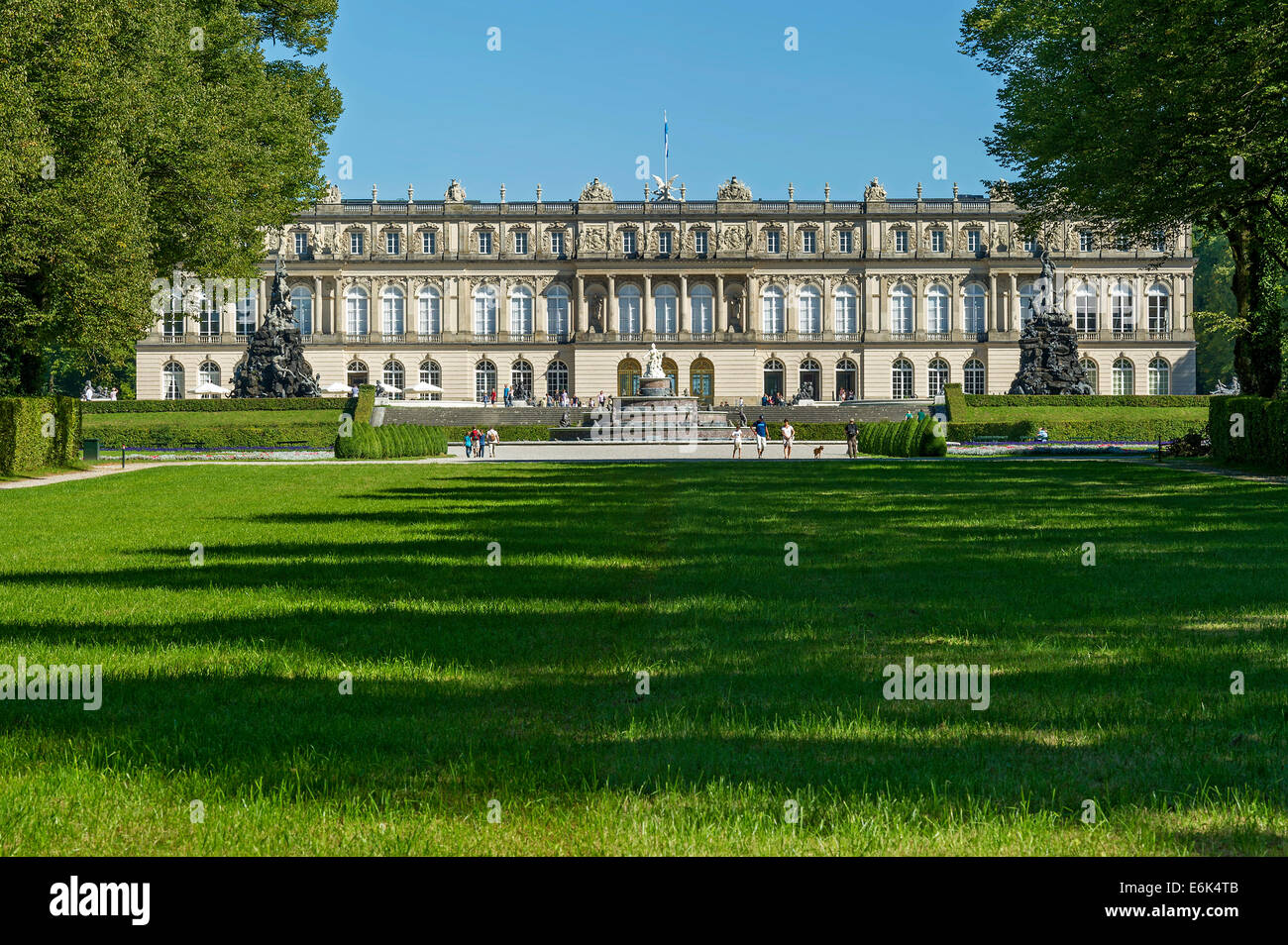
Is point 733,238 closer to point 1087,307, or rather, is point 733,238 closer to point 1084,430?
point 1087,307

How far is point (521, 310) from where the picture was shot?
102 m

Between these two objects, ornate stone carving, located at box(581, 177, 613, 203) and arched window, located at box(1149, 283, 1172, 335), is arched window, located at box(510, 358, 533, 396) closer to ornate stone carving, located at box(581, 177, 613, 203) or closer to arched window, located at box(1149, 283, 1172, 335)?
ornate stone carving, located at box(581, 177, 613, 203)

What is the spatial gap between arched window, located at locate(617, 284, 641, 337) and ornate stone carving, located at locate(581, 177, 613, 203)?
25.2ft

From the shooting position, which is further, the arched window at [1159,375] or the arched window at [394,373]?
the arched window at [394,373]

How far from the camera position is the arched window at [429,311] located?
101438 millimetres

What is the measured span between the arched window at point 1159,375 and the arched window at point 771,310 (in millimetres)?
31164

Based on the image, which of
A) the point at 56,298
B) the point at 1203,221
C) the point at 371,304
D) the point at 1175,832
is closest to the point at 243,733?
the point at 1175,832

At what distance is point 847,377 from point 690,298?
15.1m

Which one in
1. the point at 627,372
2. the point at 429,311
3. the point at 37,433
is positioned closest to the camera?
the point at 37,433

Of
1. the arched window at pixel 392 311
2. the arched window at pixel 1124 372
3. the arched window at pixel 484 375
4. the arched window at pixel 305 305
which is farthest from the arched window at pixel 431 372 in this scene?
the arched window at pixel 1124 372

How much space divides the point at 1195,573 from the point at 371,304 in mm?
96172

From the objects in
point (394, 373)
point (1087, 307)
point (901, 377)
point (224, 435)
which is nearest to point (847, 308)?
point (901, 377)

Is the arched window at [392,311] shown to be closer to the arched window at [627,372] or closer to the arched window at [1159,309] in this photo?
the arched window at [627,372]

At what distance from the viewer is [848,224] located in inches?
4001
